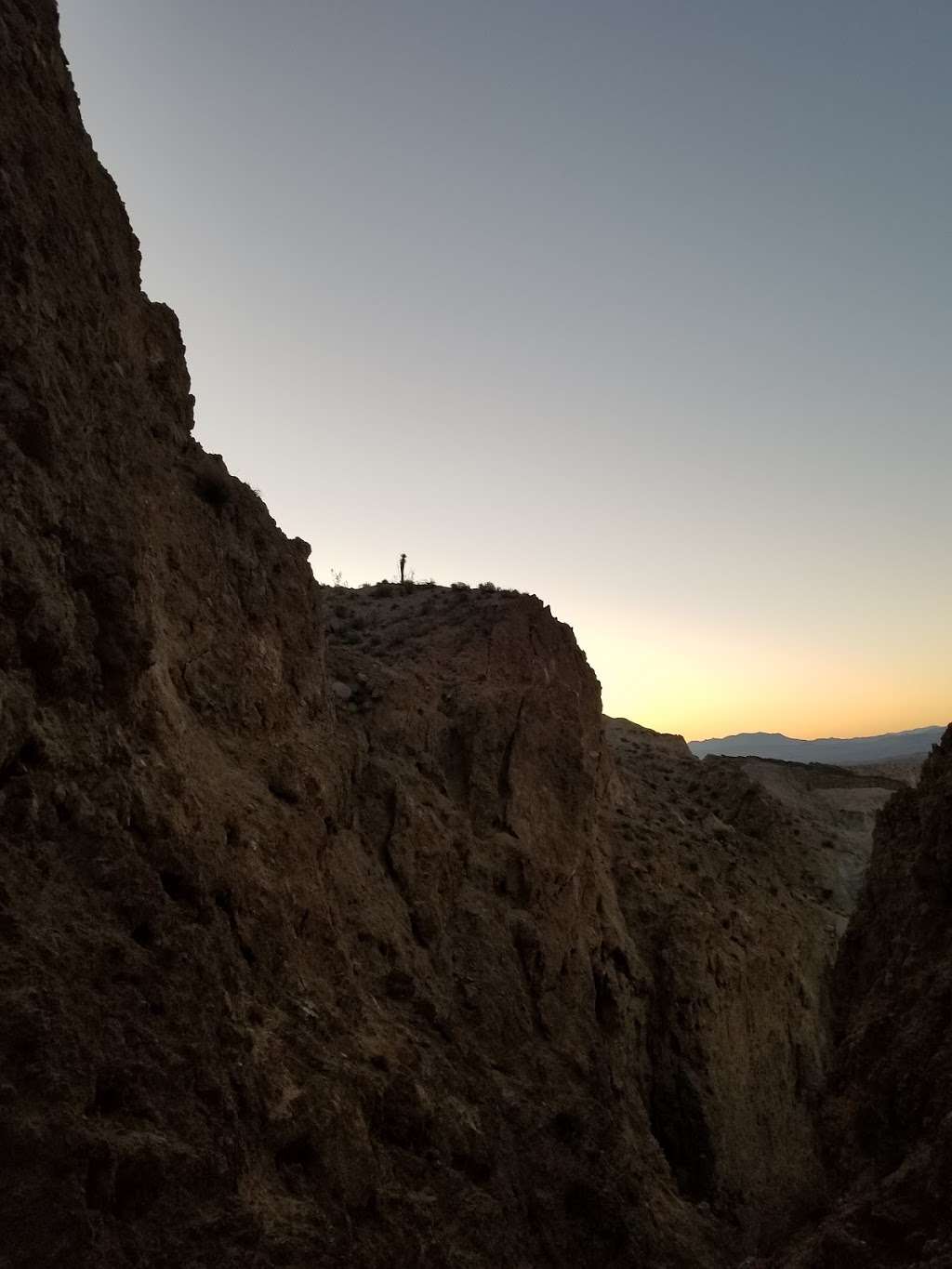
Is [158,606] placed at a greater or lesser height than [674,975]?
greater

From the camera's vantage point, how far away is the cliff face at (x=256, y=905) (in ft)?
22.1

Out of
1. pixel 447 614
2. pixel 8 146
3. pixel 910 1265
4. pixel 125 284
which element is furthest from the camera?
pixel 447 614

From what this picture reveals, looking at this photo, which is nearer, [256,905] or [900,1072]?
[900,1072]

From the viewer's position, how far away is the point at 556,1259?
35.2ft

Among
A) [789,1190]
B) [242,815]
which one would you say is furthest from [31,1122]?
[789,1190]

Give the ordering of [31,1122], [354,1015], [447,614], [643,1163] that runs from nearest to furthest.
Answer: [31,1122] < [354,1015] < [643,1163] < [447,614]

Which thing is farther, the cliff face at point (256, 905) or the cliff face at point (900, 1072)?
the cliff face at point (900, 1072)

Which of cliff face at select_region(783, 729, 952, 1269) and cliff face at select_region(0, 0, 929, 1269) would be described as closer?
cliff face at select_region(0, 0, 929, 1269)

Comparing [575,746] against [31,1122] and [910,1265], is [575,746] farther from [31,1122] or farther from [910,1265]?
[31,1122]

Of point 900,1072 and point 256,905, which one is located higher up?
point 256,905

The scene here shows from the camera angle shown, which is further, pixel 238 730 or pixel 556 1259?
pixel 238 730

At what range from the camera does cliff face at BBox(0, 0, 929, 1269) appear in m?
6.73

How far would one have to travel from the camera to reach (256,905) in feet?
32.9

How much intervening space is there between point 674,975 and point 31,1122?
17918 mm
